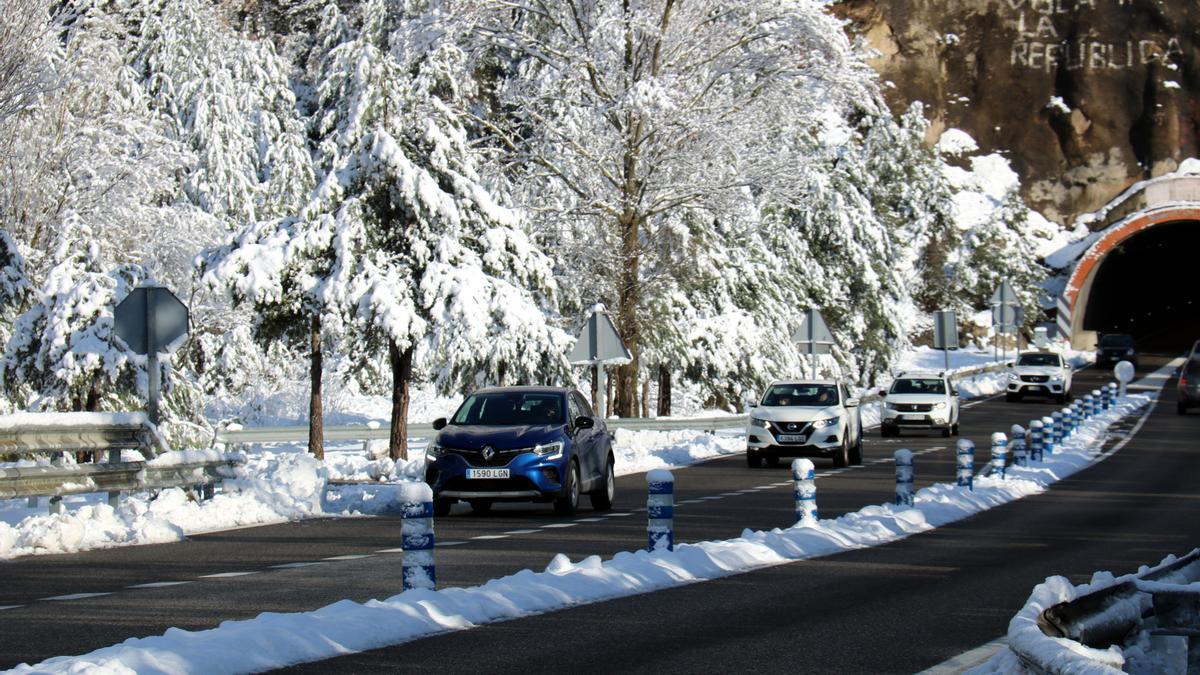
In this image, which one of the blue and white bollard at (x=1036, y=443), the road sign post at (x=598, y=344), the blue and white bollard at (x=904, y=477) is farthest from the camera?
the road sign post at (x=598, y=344)

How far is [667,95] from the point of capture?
38.9 meters

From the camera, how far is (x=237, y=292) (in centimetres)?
3569

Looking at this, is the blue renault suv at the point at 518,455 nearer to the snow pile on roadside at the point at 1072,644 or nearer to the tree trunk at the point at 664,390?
the snow pile on roadside at the point at 1072,644

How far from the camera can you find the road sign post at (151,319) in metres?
20.5

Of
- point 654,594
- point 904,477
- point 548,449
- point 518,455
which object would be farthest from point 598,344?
point 654,594

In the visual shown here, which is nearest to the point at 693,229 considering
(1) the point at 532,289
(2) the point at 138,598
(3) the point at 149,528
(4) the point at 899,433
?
(4) the point at 899,433

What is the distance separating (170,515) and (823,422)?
16.0 metres

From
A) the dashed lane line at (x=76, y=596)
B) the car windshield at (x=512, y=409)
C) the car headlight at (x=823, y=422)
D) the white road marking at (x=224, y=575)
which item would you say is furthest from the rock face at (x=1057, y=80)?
the dashed lane line at (x=76, y=596)

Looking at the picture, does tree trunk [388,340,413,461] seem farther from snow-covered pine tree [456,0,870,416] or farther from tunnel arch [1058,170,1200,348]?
tunnel arch [1058,170,1200,348]

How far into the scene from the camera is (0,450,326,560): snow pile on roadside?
1740cm

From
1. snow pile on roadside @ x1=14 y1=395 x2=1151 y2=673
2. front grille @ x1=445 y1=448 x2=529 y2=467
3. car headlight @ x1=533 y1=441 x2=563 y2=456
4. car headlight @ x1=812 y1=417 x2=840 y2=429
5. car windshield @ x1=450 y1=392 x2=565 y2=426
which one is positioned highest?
car windshield @ x1=450 y1=392 x2=565 y2=426

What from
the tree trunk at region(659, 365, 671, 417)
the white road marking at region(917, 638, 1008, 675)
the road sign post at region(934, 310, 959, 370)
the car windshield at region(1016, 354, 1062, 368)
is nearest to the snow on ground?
the white road marking at region(917, 638, 1008, 675)

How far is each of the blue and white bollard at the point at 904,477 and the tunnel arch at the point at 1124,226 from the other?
69.1m

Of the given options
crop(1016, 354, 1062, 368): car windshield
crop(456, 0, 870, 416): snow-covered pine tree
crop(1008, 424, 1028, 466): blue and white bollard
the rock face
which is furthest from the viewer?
the rock face
